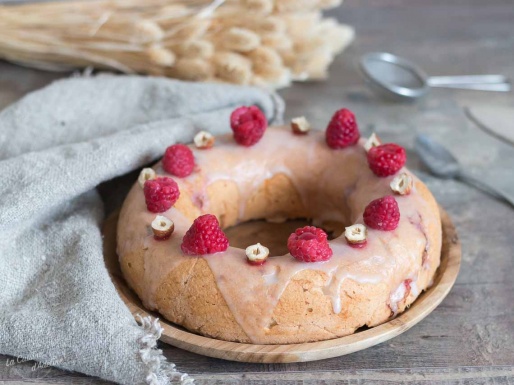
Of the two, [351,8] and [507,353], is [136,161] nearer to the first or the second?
[507,353]

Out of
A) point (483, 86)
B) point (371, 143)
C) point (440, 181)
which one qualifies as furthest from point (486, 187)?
point (483, 86)

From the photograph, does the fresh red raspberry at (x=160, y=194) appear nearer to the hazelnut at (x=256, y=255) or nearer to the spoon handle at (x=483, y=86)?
the hazelnut at (x=256, y=255)

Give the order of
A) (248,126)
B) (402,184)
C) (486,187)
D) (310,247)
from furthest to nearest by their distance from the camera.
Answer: (486,187), (248,126), (402,184), (310,247)

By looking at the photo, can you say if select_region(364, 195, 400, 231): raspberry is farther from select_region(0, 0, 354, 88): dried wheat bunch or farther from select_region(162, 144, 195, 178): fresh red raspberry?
select_region(0, 0, 354, 88): dried wheat bunch

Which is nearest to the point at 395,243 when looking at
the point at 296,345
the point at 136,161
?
the point at 296,345

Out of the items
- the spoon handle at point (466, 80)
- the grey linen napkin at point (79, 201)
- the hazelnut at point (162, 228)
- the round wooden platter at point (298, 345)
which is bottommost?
the spoon handle at point (466, 80)

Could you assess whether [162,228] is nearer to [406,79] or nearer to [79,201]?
[79,201]

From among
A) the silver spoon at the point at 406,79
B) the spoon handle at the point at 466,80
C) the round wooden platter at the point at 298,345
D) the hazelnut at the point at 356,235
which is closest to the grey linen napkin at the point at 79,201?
the round wooden platter at the point at 298,345
